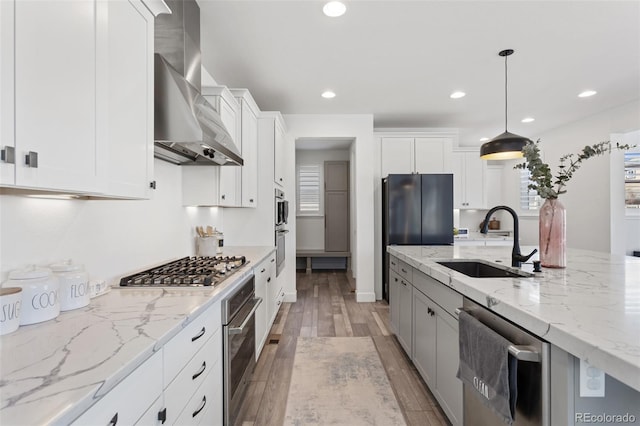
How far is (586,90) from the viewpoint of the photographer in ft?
11.7

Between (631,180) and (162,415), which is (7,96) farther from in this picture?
(631,180)

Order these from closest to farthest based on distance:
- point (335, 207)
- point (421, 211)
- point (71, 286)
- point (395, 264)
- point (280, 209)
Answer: point (71, 286), point (395, 264), point (280, 209), point (421, 211), point (335, 207)

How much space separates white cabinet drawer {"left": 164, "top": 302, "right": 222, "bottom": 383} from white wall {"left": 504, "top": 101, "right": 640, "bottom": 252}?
5.40 metres

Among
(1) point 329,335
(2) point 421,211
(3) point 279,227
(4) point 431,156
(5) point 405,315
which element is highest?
(4) point 431,156

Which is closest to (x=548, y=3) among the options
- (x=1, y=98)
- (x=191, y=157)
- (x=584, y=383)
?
(x=584, y=383)

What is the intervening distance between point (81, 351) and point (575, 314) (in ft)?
5.01

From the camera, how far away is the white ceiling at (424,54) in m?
2.16

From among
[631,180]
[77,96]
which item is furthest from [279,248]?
[631,180]

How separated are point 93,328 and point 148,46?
1277 millimetres

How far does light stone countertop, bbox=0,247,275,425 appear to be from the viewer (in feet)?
1.93

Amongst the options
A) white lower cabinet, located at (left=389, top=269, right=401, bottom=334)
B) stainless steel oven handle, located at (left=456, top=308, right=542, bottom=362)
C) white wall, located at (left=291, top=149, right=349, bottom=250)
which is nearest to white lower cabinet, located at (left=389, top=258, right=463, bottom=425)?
white lower cabinet, located at (left=389, top=269, right=401, bottom=334)

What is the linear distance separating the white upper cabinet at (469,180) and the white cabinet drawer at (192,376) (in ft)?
16.6
